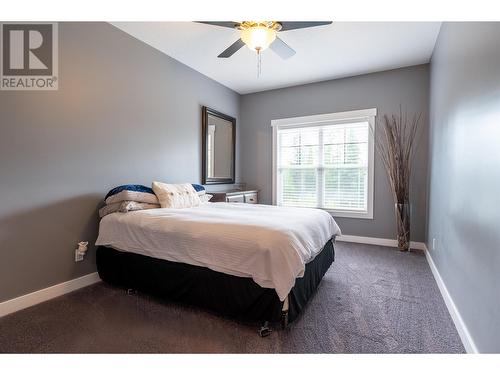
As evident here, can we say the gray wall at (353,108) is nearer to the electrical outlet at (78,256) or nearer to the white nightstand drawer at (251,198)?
the white nightstand drawer at (251,198)

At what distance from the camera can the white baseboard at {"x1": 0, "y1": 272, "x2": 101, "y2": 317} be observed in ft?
6.39

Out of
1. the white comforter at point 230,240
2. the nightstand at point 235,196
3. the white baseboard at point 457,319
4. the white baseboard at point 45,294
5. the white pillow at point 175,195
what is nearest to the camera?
the white baseboard at point 457,319

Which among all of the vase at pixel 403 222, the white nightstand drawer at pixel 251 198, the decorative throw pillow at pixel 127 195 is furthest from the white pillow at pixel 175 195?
the vase at pixel 403 222

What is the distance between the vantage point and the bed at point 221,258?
1651 mm

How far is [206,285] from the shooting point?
1878 mm

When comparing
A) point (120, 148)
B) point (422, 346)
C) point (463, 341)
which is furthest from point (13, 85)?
point (463, 341)

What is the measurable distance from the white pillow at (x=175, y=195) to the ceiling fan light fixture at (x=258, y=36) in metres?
1.70

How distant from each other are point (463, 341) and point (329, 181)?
9.46ft

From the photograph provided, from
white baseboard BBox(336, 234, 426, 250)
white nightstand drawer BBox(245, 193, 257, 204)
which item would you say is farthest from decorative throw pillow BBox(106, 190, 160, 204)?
white baseboard BBox(336, 234, 426, 250)

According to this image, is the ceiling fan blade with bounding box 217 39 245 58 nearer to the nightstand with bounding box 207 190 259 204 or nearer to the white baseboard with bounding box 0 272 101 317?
the nightstand with bounding box 207 190 259 204

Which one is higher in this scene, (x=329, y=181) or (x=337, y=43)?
(x=337, y=43)

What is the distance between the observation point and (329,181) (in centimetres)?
425
